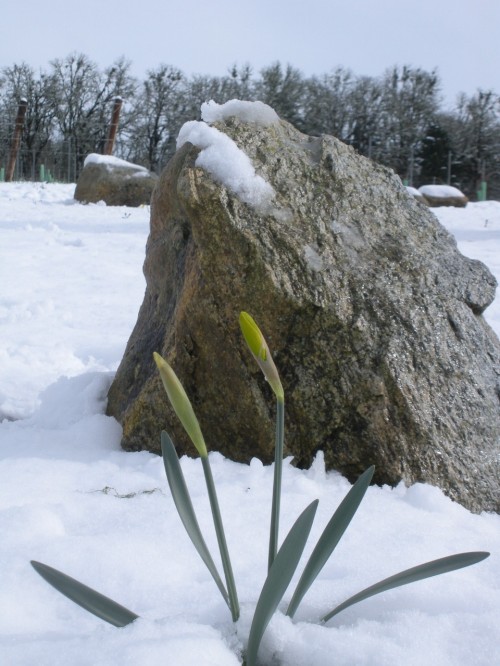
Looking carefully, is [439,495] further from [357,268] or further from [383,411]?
[357,268]

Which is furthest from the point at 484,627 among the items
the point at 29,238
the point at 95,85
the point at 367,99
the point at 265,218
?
the point at 95,85

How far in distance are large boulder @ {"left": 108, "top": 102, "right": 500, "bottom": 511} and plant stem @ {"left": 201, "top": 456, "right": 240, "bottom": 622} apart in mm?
878

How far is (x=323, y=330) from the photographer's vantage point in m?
1.98

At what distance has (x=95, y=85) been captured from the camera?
29.1 m

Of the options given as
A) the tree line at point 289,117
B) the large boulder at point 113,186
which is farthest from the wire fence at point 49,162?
the large boulder at point 113,186

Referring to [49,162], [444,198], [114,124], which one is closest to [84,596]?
[444,198]

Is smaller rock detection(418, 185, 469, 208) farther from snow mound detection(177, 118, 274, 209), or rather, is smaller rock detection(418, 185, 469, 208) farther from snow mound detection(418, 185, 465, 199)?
snow mound detection(177, 118, 274, 209)

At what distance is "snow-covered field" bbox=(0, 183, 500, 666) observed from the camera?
1.08 meters

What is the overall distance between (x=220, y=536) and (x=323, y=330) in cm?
101

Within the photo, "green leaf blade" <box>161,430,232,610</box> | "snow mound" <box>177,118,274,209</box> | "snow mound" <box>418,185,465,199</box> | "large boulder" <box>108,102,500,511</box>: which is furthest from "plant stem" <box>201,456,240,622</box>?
"snow mound" <box>418,185,465,199</box>

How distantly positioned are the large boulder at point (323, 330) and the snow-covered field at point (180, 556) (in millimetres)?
119

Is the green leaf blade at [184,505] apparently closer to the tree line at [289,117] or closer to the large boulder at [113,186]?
the large boulder at [113,186]

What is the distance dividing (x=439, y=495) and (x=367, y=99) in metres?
24.7

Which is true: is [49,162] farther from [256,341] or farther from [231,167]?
[256,341]
